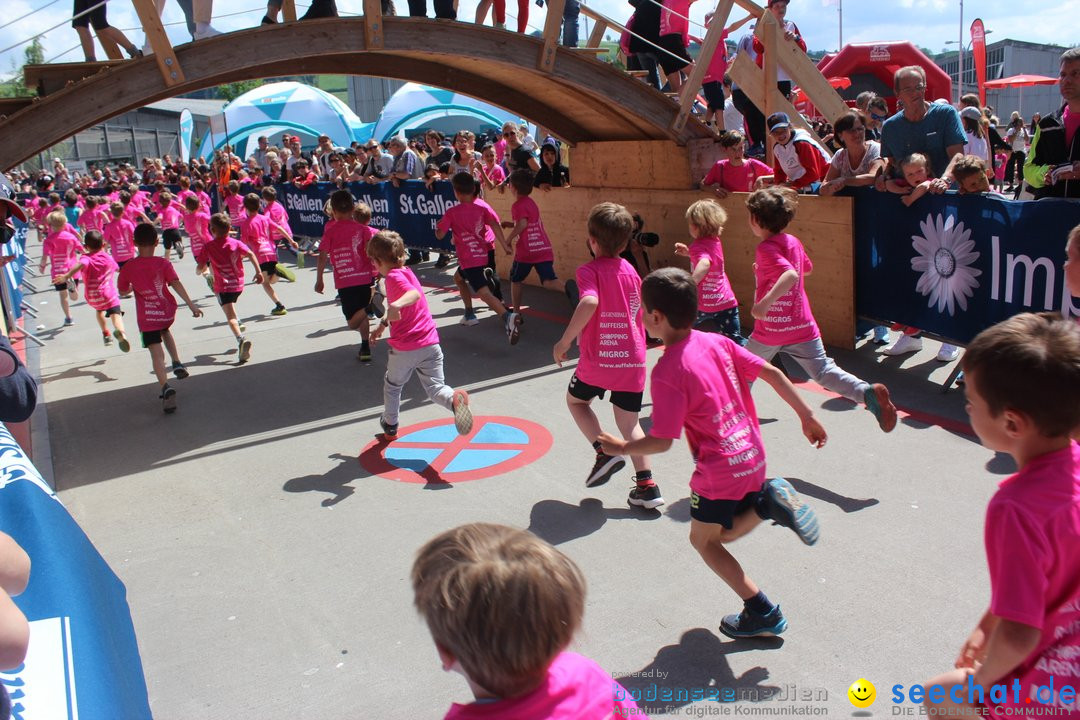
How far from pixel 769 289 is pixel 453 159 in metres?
11.1

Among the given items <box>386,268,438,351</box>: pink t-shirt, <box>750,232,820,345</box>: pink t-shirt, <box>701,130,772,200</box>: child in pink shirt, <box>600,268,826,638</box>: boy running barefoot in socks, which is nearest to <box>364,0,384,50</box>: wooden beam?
<box>386,268,438,351</box>: pink t-shirt

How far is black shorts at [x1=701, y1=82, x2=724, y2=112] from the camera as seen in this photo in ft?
41.9

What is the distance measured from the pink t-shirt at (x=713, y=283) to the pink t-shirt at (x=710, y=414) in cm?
351

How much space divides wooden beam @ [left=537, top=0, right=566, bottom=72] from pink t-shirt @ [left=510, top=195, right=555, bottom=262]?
5.71 feet

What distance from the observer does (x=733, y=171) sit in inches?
381

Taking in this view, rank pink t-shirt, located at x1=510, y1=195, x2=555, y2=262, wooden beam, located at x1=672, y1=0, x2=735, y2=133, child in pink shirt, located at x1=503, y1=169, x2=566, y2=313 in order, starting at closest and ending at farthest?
wooden beam, located at x1=672, y1=0, x2=735, y2=133
child in pink shirt, located at x1=503, y1=169, x2=566, y2=313
pink t-shirt, located at x1=510, y1=195, x2=555, y2=262

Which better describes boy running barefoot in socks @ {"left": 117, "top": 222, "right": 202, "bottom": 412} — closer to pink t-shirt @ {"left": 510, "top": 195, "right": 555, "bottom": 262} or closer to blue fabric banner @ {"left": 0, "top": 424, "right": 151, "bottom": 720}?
pink t-shirt @ {"left": 510, "top": 195, "right": 555, "bottom": 262}

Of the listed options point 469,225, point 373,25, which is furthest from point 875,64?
point 373,25

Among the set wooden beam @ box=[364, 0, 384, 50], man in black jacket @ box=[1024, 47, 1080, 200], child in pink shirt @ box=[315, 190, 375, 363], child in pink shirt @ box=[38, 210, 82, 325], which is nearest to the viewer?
man in black jacket @ box=[1024, 47, 1080, 200]

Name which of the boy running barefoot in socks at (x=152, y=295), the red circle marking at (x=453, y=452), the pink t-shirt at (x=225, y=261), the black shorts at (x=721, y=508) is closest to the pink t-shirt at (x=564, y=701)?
the black shorts at (x=721, y=508)

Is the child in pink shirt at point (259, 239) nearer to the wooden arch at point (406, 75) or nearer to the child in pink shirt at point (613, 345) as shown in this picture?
the wooden arch at point (406, 75)

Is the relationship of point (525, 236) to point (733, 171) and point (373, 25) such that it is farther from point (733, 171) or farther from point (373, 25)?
point (373, 25)

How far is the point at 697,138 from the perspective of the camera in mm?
10219

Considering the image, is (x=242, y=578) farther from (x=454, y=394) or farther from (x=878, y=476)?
Answer: (x=878, y=476)
